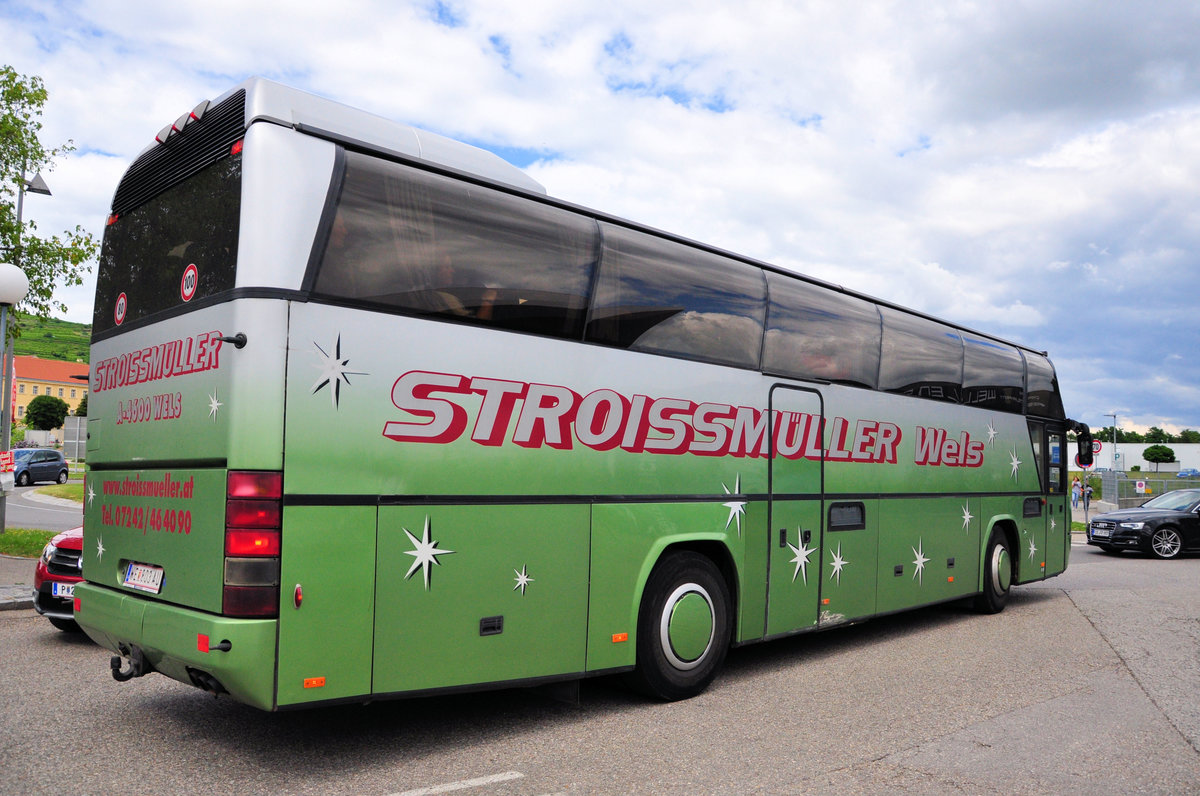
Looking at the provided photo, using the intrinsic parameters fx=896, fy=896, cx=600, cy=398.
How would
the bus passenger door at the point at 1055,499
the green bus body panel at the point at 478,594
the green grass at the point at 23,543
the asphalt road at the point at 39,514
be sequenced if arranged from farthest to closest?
the asphalt road at the point at 39,514
the green grass at the point at 23,543
the bus passenger door at the point at 1055,499
the green bus body panel at the point at 478,594

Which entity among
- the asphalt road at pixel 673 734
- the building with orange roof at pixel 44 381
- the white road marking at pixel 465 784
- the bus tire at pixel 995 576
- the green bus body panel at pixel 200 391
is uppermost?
the building with orange roof at pixel 44 381

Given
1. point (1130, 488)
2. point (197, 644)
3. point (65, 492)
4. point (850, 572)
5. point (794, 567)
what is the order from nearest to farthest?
1. point (197, 644)
2. point (794, 567)
3. point (850, 572)
4. point (1130, 488)
5. point (65, 492)

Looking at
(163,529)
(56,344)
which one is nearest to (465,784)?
(163,529)

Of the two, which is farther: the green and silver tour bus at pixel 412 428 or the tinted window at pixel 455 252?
the tinted window at pixel 455 252

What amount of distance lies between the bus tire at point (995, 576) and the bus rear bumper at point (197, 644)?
9.24 metres

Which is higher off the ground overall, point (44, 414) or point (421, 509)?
point (44, 414)

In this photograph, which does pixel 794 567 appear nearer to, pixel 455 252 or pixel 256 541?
pixel 455 252

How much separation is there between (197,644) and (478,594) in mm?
1473

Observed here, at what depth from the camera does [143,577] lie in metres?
5.15

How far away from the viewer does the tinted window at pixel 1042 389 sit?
1230cm

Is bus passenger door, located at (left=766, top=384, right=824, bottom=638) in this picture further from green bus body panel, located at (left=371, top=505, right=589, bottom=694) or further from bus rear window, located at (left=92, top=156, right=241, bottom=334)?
bus rear window, located at (left=92, top=156, right=241, bottom=334)

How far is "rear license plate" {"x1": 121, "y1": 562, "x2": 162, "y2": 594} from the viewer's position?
5.00m

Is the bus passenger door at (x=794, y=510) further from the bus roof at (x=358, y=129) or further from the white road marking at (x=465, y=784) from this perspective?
the white road marking at (x=465, y=784)

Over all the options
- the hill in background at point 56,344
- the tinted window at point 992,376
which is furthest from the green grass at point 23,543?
the hill in background at point 56,344
